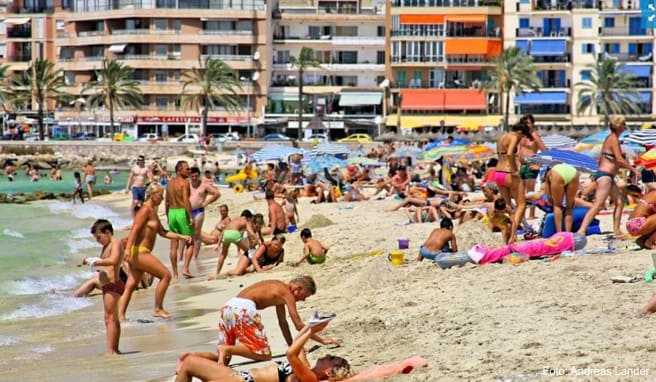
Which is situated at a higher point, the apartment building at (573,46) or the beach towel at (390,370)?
the apartment building at (573,46)

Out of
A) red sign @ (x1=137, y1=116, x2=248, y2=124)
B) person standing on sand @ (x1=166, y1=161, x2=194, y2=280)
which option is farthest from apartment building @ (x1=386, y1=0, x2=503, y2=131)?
person standing on sand @ (x1=166, y1=161, x2=194, y2=280)

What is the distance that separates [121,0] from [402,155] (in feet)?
130

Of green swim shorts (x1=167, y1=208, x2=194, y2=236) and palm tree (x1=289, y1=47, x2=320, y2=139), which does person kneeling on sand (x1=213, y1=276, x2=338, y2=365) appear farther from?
palm tree (x1=289, y1=47, x2=320, y2=139)

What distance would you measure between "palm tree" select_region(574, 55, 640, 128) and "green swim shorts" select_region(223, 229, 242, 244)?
52.0 metres

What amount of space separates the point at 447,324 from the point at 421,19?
63.4 m

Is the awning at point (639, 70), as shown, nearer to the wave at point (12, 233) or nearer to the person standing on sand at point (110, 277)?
the wave at point (12, 233)

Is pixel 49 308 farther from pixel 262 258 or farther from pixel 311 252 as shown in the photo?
pixel 311 252

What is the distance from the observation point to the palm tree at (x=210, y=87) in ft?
233

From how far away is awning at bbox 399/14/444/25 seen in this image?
72125mm

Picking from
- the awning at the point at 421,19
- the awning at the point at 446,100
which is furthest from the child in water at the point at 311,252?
the awning at the point at 421,19

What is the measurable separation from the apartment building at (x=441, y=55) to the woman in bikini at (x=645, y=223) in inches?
2275

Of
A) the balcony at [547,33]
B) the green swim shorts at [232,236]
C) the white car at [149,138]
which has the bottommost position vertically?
the white car at [149,138]

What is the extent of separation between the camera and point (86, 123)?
75.1 metres

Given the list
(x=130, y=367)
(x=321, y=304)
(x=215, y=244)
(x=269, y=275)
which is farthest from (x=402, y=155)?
(x=130, y=367)
